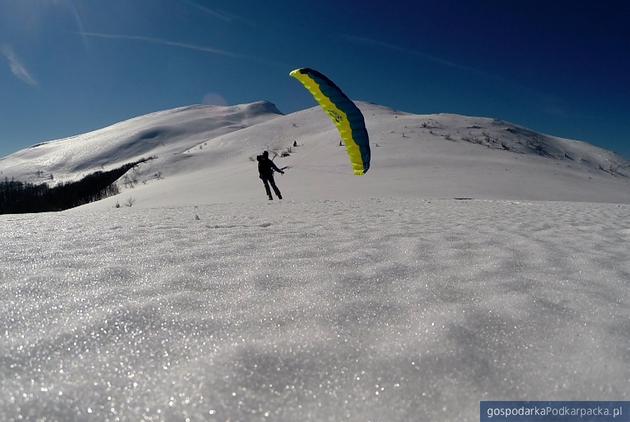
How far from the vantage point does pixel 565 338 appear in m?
1.56

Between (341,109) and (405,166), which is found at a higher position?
(341,109)

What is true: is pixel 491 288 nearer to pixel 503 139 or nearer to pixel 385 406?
pixel 385 406

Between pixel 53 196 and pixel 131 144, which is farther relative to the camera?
pixel 131 144

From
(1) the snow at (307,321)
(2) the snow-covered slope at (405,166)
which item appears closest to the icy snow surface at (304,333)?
(1) the snow at (307,321)

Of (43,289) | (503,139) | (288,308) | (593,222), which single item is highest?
(503,139)

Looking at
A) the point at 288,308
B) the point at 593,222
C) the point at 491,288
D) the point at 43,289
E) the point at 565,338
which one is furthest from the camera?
the point at 593,222

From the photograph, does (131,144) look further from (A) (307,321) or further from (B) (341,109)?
(A) (307,321)

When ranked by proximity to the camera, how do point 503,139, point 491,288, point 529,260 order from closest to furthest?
point 491,288 < point 529,260 < point 503,139

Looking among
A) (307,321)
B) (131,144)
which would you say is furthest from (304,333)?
(131,144)

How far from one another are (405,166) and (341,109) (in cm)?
1032

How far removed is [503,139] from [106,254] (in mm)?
26926

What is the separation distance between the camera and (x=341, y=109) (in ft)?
25.1

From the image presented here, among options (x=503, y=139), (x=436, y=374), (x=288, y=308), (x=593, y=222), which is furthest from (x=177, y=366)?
(x=503, y=139)

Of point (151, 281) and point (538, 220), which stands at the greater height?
point (151, 281)
